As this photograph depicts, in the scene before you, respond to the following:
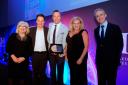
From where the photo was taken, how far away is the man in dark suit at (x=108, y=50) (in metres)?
3.90

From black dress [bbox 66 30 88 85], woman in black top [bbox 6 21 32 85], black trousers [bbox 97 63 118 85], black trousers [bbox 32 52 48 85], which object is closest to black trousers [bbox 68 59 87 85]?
black dress [bbox 66 30 88 85]

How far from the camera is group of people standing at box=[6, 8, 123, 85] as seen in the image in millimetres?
3943

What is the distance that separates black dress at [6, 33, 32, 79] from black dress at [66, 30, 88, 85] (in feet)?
2.43

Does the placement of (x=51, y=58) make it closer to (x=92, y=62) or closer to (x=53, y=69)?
(x=53, y=69)

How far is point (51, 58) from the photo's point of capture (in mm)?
4832

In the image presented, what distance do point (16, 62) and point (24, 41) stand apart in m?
0.37

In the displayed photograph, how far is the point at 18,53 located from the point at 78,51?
40.2 inches

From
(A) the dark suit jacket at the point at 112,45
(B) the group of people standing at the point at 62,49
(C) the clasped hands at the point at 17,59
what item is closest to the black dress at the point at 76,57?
(B) the group of people standing at the point at 62,49

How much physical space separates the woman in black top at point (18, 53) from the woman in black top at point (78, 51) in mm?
757

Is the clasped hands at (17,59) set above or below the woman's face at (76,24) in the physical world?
below

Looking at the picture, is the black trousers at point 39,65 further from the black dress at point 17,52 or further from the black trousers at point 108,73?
the black trousers at point 108,73

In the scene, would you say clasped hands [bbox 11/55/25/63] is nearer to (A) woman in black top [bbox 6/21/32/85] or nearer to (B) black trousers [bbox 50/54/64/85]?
(A) woman in black top [bbox 6/21/32/85]

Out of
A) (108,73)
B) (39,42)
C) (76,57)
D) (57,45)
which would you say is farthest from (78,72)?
(39,42)

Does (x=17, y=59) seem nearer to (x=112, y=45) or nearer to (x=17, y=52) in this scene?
(x=17, y=52)
